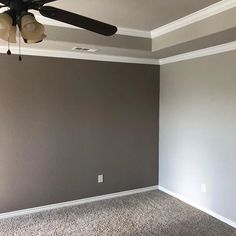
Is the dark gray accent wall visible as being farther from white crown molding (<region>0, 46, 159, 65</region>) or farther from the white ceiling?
the white ceiling

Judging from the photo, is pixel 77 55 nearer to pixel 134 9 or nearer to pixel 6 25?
pixel 134 9

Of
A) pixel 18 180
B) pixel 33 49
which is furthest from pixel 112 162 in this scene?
pixel 33 49

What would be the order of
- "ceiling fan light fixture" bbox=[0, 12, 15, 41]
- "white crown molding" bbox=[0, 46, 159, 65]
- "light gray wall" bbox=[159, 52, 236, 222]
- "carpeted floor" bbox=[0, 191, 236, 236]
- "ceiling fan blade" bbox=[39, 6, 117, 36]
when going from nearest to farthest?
"ceiling fan light fixture" bbox=[0, 12, 15, 41] → "ceiling fan blade" bbox=[39, 6, 117, 36] → "carpeted floor" bbox=[0, 191, 236, 236] → "light gray wall" bbox=[159, 52, 236, 222] → "white crown molding" bbox=[0, 46, 159, 65]

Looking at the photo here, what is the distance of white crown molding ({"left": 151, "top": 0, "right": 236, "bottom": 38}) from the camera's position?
2.57 meters

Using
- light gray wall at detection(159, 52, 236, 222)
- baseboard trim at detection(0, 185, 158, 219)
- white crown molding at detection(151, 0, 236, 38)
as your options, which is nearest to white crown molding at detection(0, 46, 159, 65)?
light gray wall at detection(159, 52, 236, 222)

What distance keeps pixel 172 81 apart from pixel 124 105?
0.81m

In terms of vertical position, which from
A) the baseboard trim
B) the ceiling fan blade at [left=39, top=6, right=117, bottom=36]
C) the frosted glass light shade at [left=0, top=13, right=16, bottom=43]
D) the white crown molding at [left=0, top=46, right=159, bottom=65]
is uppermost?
the white crown molding at [left=0, top=46, right=159, bottom=65]

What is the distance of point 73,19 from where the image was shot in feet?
5.95

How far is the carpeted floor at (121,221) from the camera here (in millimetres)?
3227

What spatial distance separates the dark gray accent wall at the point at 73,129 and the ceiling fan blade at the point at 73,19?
76.8 inches

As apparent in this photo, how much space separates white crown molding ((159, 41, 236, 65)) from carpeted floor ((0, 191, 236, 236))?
206 cm

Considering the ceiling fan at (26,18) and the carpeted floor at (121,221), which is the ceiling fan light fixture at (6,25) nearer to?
the ceiling fan at (26,18)

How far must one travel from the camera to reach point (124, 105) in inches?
168

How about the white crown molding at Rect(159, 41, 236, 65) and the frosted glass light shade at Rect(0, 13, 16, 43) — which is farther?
the white crown molding at Rect(159, 41, 236, 65)
